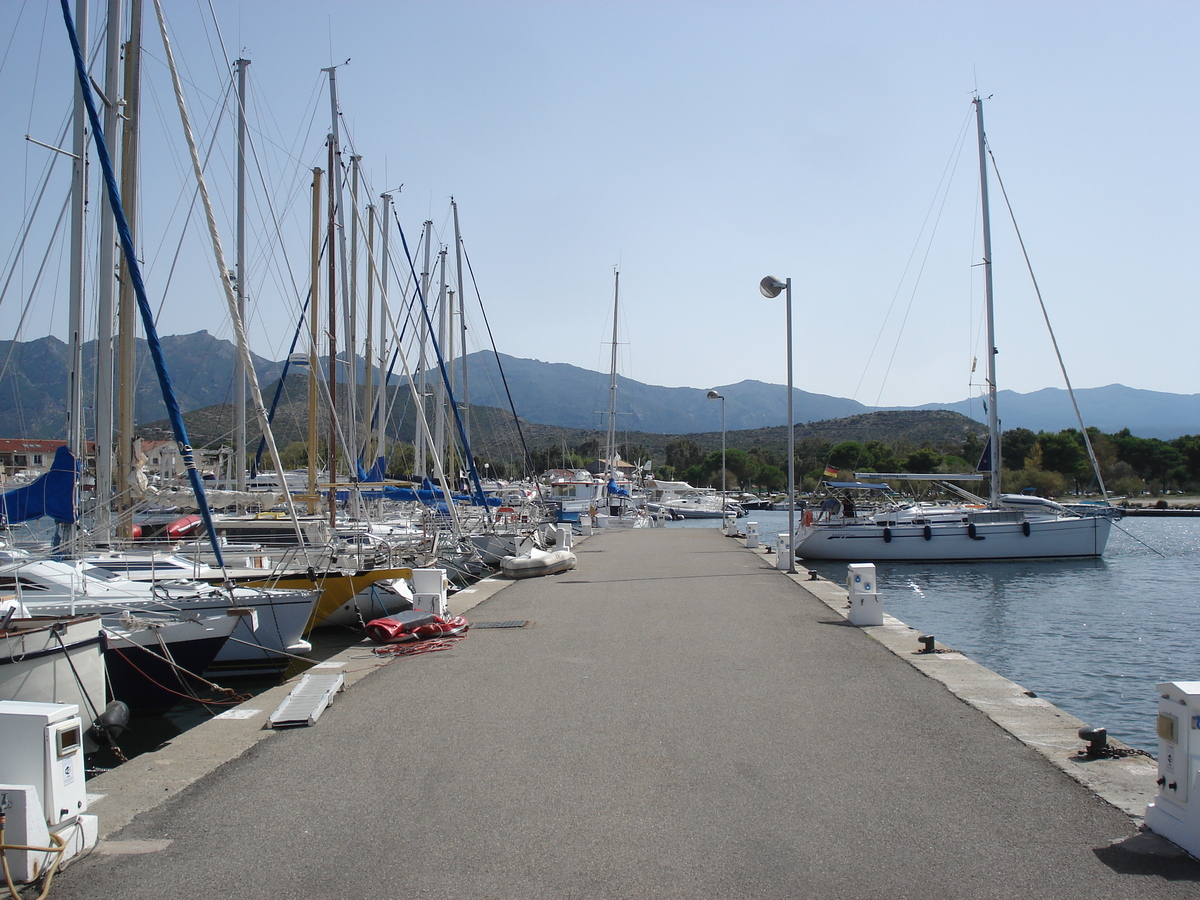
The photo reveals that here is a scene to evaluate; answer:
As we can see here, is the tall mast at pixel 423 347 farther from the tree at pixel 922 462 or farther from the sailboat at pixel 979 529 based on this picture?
the tree at pixel 922 462

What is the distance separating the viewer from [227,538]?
1875 centimetres

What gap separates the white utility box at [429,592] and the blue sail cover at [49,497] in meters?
5.11

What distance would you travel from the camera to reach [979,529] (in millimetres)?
32688

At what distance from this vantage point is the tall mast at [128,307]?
13211 millimetres

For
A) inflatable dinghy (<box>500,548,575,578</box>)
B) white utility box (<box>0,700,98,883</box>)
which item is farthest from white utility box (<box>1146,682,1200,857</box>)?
inflatable dinghy (<box>500,548,575,578</box>)

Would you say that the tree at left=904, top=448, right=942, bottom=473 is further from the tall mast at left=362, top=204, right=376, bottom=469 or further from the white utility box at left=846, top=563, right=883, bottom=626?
the white utility box at left=846, top=563, right=883, bottom=626

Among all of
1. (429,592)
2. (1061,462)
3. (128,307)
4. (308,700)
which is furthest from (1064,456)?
(308,700)

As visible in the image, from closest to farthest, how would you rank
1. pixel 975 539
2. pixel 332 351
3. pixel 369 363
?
pixel 332 351, pixel 369 363, pixel 975 539

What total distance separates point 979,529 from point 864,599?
23153 mm

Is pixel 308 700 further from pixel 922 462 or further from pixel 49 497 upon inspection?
pixel 922 462

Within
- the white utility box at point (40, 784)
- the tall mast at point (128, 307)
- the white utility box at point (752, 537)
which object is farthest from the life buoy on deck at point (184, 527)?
the white utility box at point (752, 537)

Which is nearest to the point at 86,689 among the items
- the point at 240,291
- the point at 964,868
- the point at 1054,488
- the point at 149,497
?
the point at 149,497

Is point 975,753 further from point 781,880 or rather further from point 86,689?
point 86,689

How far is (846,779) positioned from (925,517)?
30047 millimetres
